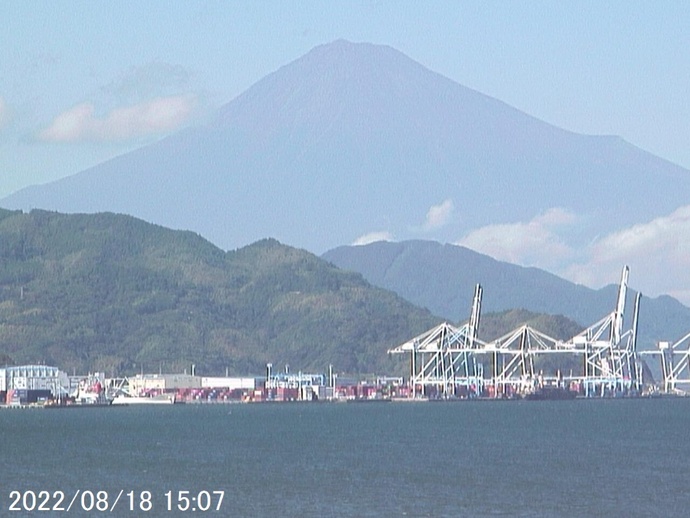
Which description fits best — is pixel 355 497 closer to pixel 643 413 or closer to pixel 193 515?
pixel 193 515

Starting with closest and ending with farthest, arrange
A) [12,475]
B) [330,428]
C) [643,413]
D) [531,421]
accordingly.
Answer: [12,475] → [330,428] → [531,421] → [643,413]

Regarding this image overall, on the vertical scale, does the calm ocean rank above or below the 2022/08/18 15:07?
above

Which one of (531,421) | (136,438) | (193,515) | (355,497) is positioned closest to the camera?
(193,515)

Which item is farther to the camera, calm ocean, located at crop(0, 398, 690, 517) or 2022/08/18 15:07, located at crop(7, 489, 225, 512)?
calm ocean, located at crop(0, 398, 690, 517)

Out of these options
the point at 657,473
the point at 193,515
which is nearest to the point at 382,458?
the point at 657,473
